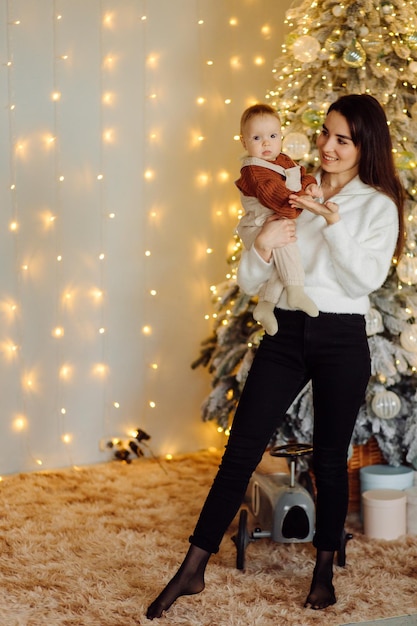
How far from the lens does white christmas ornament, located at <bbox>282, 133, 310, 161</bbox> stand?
304cm

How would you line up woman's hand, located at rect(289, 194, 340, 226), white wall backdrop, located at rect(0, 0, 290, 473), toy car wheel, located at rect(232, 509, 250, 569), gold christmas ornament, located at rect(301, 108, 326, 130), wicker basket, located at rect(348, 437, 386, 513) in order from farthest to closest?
white wall backdrop, located at rect(0, 0, 290, 473)
wicker basket, located at rect(348, 437, 386, 513)
gold christmas ornament, located at rect(301, 108, 326, 130)
toy car wheel, located at rect(232, 509, 250, 569)
woman's hand, located at rect(289, 194, 340, 226)

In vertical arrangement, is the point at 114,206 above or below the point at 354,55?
below

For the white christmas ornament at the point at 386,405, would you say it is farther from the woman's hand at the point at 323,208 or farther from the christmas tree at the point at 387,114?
the woman's hand at the point at 323,208

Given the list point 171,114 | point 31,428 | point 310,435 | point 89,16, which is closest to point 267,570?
point 310,435

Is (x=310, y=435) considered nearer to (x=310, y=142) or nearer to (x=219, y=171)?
(x=310, y=142)

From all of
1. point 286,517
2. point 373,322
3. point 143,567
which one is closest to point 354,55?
point 373,322

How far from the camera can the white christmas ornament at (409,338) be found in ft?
9.95

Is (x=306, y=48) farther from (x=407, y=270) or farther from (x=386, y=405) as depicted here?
(x=386, y=405)

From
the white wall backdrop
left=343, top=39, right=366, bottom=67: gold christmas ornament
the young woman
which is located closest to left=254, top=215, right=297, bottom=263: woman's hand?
the young woman

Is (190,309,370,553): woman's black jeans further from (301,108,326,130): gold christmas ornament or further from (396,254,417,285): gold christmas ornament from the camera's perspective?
(301,108,326,130): gold christmas ornament

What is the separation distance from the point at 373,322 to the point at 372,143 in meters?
0.86

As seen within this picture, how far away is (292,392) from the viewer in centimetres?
237

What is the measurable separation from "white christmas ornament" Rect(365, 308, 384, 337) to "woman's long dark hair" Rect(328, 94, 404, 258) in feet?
2.38

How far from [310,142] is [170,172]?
98 centimetres
